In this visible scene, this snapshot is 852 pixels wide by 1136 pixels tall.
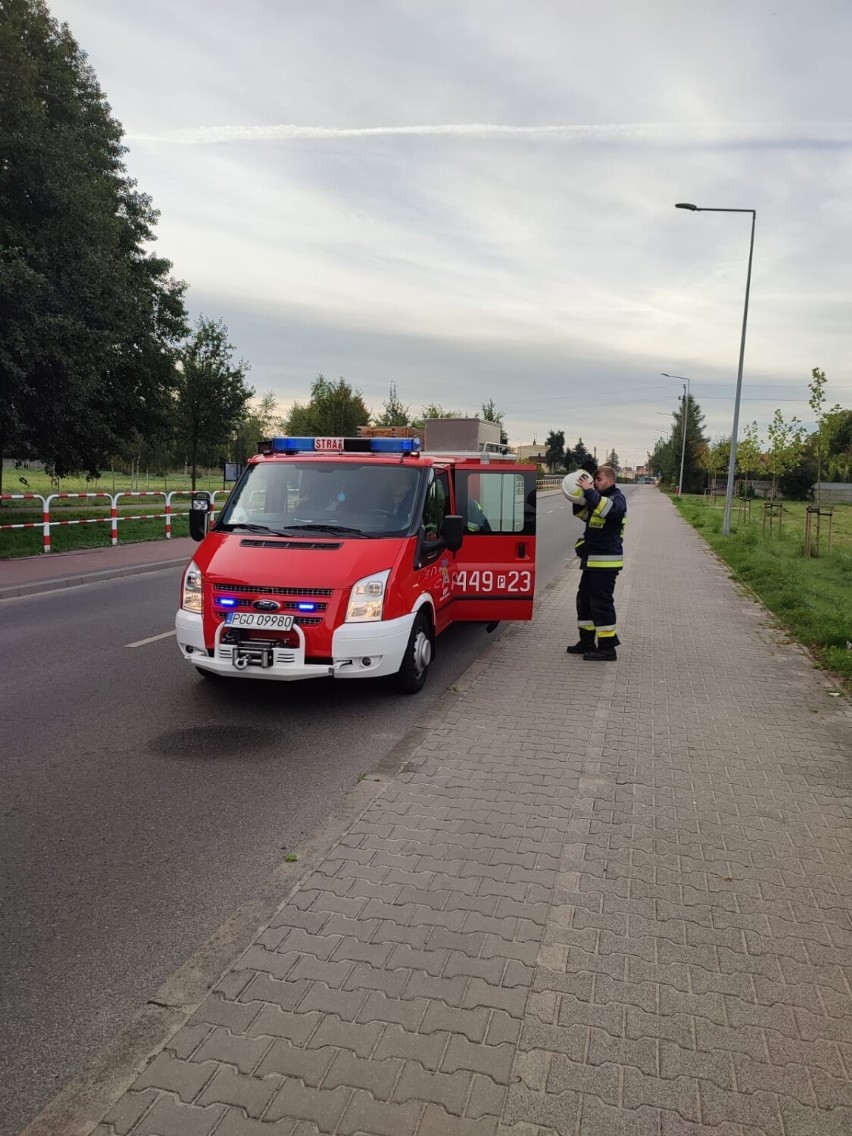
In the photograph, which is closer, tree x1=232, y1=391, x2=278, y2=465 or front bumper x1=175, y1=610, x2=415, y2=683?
front bumper x1=175, y1=610, x2=415, y2=683

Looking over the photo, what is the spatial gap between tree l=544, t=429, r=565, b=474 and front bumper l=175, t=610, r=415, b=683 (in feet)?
345

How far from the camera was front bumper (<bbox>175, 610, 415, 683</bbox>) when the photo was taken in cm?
578


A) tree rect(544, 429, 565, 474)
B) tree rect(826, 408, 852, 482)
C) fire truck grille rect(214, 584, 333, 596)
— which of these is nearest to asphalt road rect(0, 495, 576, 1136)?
fire truck grille rect(214, 584, 333, 596)

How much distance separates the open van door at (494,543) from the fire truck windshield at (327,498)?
1217 millimetres

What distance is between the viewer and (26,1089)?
2377mm

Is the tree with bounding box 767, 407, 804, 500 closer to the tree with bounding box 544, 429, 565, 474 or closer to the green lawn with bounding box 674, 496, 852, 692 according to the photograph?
the green lawn with bounding box 674, 496, 852, 692

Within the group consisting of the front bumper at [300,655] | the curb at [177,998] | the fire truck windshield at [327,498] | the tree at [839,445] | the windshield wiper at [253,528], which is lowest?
the curb at [177,998]

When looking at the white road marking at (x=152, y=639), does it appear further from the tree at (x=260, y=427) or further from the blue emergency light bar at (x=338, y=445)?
the tree at (x=260, y=427)

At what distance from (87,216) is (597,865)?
17683mm

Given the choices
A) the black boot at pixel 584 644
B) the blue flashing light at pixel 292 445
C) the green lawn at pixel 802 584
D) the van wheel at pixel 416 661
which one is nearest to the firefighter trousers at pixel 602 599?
the black boot at pixel 584 644

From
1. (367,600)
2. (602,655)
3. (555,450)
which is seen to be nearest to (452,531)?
(367,600)

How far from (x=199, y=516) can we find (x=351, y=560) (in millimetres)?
2017

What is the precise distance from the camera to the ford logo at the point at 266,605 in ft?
19.0

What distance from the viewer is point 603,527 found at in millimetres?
7832
